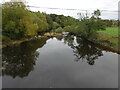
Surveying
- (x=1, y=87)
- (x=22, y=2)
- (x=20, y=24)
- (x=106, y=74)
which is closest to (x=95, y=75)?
(x=106, y=74)

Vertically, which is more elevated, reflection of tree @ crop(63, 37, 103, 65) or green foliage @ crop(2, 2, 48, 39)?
green foliage @ crop(2, 2, 48, 39)

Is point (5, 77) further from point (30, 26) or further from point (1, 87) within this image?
point (30, 26)

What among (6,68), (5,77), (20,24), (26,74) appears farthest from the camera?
(20,24)

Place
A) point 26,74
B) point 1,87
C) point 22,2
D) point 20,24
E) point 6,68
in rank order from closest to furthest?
1. point 1,87
2. point 26,74
3. point 6,68
4. point 20,24
5. point 22,2

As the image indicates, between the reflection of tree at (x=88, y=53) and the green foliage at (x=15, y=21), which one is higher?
the green foliage at (x=15, y=21)

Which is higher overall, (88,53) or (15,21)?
(15,21)

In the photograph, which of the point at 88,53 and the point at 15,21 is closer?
the point at 88,53

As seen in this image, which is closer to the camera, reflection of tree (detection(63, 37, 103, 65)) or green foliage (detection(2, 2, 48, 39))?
reflection of tree (detection(63, 37, 103, 65))

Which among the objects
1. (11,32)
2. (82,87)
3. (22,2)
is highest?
(22,2)

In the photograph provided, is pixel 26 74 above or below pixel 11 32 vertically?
below

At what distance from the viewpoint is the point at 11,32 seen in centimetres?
3725

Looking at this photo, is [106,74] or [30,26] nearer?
[106,74]

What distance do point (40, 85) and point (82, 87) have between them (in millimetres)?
4360

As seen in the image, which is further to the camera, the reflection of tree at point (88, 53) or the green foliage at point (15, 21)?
the green foliage at point (15, 21)
